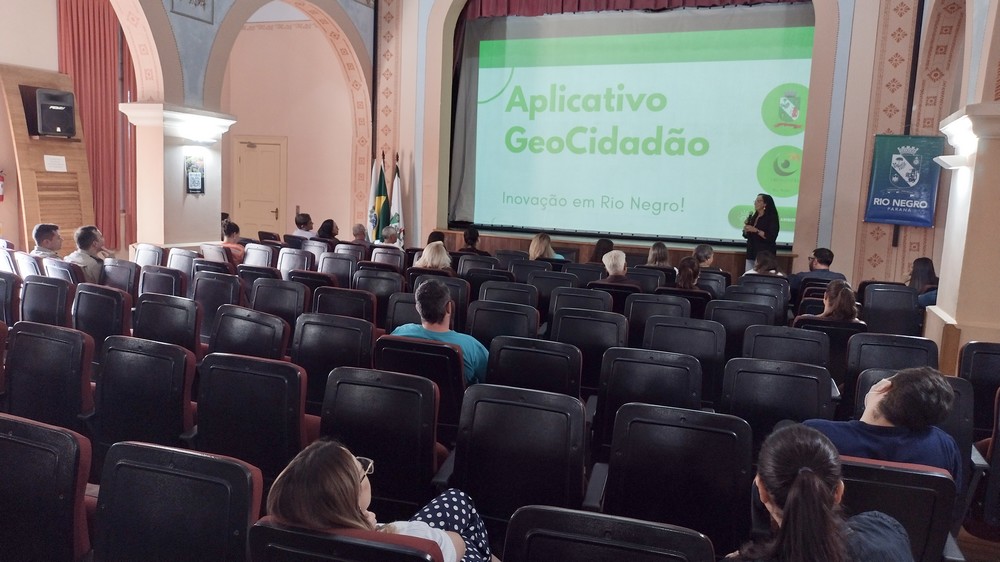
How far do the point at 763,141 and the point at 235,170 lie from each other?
9.50m

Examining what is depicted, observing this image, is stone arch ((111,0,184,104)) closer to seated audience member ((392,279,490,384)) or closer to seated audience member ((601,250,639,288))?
seated audience member ((601,250,639,288))

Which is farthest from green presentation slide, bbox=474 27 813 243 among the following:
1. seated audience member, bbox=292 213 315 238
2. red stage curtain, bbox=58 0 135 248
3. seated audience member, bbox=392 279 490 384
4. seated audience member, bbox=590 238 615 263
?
seated audience member, bbox=392 279 490 384

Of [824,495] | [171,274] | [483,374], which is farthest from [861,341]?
[171,274]

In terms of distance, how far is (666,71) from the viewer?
1013 centimetres

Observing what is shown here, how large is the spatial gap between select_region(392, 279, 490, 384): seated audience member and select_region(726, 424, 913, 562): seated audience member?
6.76ft

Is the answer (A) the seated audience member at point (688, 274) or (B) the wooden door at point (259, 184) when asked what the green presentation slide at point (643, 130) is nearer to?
(B) the wooden door at point (259, 184)

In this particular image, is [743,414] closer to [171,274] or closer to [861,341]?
[861,341]

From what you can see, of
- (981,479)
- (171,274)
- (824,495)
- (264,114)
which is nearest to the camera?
(824,495)

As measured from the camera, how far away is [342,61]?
11438mm

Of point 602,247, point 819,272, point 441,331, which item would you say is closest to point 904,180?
point 819,272

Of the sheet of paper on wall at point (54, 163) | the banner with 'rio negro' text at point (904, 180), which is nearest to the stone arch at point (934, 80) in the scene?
the banner with 'rio negro' text at point (904, 180)

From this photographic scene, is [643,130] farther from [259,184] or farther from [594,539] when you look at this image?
[594,539]

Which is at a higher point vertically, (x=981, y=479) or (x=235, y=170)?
(x=235, y=170)

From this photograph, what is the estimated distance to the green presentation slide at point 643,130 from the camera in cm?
966
